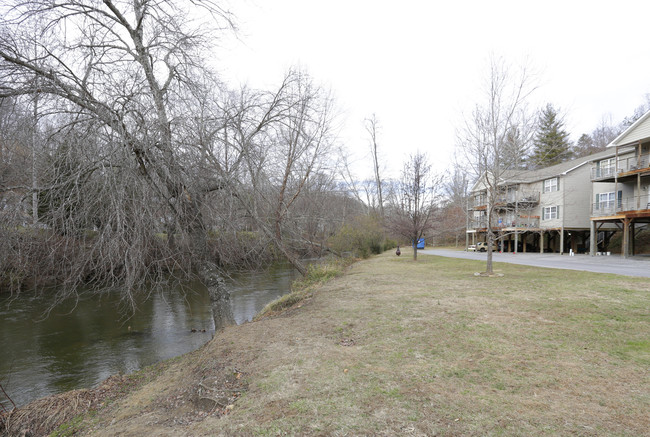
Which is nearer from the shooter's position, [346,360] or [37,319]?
[346,360]

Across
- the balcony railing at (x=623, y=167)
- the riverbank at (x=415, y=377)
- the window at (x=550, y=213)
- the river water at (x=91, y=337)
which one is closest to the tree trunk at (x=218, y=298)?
the river water at (x=91, y=337)

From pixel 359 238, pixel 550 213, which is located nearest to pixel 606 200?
pixel 550 213

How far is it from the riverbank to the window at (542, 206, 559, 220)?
22.1 meters

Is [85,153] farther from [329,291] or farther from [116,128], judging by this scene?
[329,291]

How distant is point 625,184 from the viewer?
22.9 meters

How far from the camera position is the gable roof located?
2008 cm

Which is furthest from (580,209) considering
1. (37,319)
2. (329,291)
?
(37,319)

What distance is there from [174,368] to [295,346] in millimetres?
2406

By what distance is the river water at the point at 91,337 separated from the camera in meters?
7.37

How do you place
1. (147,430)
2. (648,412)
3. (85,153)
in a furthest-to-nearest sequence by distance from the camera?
(85,153) < (147,430) < (648,412)

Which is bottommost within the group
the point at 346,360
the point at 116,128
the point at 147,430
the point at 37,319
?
the point at 37,319

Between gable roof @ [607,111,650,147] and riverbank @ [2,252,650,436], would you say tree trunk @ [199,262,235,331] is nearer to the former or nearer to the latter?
riverbank @ [2,252,650,436]

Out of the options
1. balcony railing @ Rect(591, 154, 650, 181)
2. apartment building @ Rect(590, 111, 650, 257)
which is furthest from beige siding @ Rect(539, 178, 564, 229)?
balcony railing @ Rect(591, 154, 650, 181)

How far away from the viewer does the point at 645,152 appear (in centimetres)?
2108
